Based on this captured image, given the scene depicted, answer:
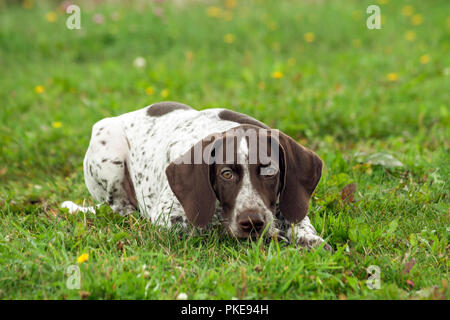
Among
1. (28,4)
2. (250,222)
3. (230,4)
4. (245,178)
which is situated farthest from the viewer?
(28,4)

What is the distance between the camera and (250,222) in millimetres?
3352

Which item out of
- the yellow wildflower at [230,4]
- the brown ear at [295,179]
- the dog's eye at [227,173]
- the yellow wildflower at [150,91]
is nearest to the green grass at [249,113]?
the yellow wildflower at [150,91]

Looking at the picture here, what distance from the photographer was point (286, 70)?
794 centimetres

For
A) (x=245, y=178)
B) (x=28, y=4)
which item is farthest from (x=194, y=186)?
(x=28, y=4)

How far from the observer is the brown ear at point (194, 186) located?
3561 millimetres

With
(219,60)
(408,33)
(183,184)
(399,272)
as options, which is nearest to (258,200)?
(183,184)

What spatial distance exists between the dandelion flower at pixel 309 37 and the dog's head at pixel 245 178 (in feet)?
19.7

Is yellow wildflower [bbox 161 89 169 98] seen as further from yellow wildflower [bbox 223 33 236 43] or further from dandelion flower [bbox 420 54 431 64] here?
dandelion flower [bbox 420 54 431 64]

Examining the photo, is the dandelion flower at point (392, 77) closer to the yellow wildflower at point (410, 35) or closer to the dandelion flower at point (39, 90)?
the yellow wildflower at point (410, 35)

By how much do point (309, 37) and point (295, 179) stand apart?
244 inches

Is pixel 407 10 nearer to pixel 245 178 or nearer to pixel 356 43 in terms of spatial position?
pixel 356 43

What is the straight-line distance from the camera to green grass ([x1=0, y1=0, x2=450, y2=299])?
317 cm

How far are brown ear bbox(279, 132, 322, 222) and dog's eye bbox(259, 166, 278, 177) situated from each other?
0.13 m
